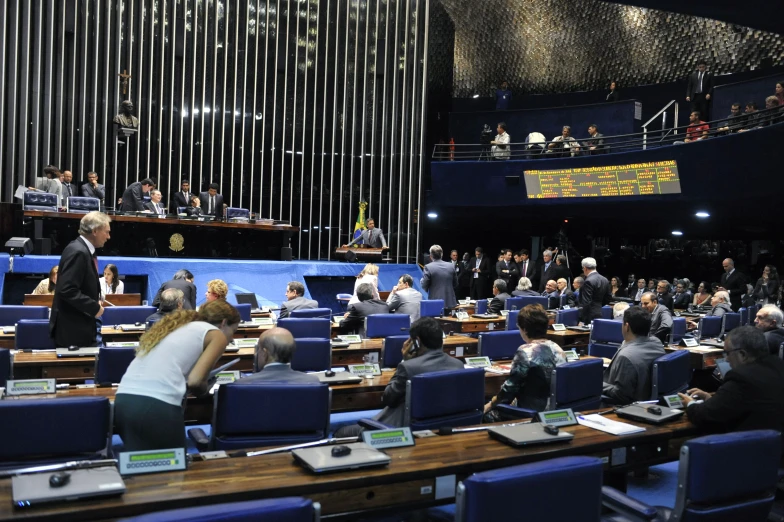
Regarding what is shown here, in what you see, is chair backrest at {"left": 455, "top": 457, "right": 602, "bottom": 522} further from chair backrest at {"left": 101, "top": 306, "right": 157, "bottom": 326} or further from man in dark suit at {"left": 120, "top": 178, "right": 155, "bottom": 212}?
man in dark suit at {"left": 120, "top": 178, "right": 155, "bottom": 212}

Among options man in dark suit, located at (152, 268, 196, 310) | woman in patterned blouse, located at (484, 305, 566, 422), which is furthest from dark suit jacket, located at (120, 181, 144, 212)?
woman in patterned blouse, located at (484, 305, 566, 422)

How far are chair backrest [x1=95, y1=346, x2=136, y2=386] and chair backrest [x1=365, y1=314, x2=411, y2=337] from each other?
2613 millimetres

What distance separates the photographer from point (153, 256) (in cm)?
1178

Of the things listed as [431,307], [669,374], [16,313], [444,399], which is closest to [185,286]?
[16,313]

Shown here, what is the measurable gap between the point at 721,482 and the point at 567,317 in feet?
18.2

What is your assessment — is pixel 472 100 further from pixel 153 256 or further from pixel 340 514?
pixel 340 514

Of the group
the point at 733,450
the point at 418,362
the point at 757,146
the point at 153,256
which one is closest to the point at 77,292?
the point at 418,362

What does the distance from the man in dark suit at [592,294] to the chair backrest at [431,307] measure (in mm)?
1632

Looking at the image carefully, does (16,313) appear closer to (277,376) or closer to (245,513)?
(277,376)

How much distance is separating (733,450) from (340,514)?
4.29ft

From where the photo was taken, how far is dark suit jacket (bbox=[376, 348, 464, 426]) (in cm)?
358

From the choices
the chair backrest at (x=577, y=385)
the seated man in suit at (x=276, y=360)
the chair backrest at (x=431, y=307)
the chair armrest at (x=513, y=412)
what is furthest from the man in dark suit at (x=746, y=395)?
the chair backrest at (x=431, y=307)

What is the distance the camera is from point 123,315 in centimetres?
643

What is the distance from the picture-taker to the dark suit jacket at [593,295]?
778 cm
